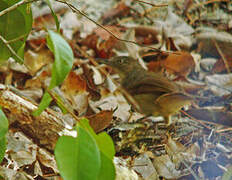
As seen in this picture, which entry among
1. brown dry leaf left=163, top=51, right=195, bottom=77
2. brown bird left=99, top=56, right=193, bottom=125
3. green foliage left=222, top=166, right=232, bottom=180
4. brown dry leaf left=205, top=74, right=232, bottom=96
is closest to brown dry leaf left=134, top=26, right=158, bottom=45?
brown dry leaf left=163, top=51, right=195, bottom=77


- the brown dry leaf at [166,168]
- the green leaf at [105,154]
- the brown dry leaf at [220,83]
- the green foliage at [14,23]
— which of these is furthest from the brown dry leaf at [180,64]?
the green leaf at [105,154]

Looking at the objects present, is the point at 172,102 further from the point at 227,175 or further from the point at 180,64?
the point at 180,64

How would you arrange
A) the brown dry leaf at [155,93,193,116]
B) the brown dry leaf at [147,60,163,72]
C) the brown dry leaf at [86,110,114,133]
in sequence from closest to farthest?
the brown dry leaf at [86,110,114,133] < the brown dry leaf at [155,93,193,116] < the brown dry leaf at [147,60,163,72]

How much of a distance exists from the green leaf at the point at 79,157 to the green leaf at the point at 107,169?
2.1 inches

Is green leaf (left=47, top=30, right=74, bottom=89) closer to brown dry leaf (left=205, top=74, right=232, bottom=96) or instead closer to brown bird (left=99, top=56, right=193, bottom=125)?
brown bird (left=99, top=56, right=193, bottom=125)

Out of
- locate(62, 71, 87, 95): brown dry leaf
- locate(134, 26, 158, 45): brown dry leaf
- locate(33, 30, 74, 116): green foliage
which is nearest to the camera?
locate(33, 30, 74, 116): green foliage

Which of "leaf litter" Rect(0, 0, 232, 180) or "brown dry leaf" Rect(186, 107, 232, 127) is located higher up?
"leaf litter" Rect(0, 0, 232, 180)

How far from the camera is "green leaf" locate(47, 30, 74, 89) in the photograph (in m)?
0.63

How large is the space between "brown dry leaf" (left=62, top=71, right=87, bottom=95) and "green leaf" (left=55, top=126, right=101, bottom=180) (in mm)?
1127

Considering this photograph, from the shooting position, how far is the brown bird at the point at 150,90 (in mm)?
1430

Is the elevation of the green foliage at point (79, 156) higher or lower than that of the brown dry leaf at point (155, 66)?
higher

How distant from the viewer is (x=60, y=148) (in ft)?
2.22

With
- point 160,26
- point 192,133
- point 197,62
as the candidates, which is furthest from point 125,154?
point 160,26

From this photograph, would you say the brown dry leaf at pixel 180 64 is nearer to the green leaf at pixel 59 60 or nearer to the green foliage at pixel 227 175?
the green foliage at pixel 227 175
